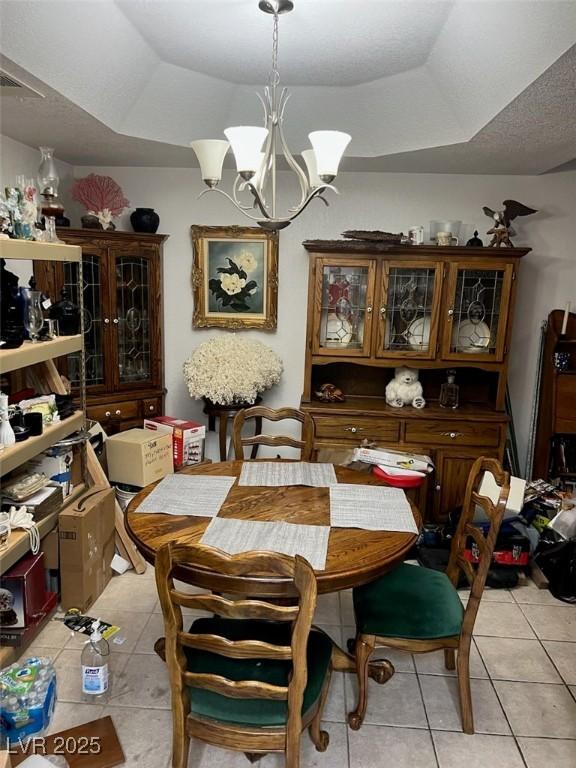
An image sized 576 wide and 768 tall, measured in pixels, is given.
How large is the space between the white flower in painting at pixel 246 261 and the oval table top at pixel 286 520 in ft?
6.20

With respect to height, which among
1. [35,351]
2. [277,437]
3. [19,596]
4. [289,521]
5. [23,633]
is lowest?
[23,633]

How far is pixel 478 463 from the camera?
6.86 feet

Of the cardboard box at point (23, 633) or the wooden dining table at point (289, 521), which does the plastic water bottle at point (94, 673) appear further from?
the wooden dining table at point (289, 521)

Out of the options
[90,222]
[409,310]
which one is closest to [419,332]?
[409,310]

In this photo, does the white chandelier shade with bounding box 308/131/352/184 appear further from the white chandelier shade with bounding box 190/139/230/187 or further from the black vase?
the black vase

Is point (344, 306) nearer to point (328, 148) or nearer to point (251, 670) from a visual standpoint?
point (328, 148)

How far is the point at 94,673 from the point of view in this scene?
2012 millimetres

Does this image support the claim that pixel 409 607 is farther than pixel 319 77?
No

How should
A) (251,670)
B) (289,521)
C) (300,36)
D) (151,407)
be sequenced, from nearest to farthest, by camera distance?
(251,670), (289,521), (300,36), (151,407)

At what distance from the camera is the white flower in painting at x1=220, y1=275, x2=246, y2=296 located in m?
3.79

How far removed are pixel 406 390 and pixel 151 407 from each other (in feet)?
5.75

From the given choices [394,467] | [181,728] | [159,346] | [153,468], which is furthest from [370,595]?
[159,346]

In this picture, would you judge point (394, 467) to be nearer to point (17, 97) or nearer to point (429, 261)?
point (429, 261)

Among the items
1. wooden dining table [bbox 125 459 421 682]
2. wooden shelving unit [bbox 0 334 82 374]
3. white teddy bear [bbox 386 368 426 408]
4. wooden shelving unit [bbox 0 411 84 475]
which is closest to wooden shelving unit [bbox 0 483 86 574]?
wooden shelving unit [bbox 0 411 84 475]
